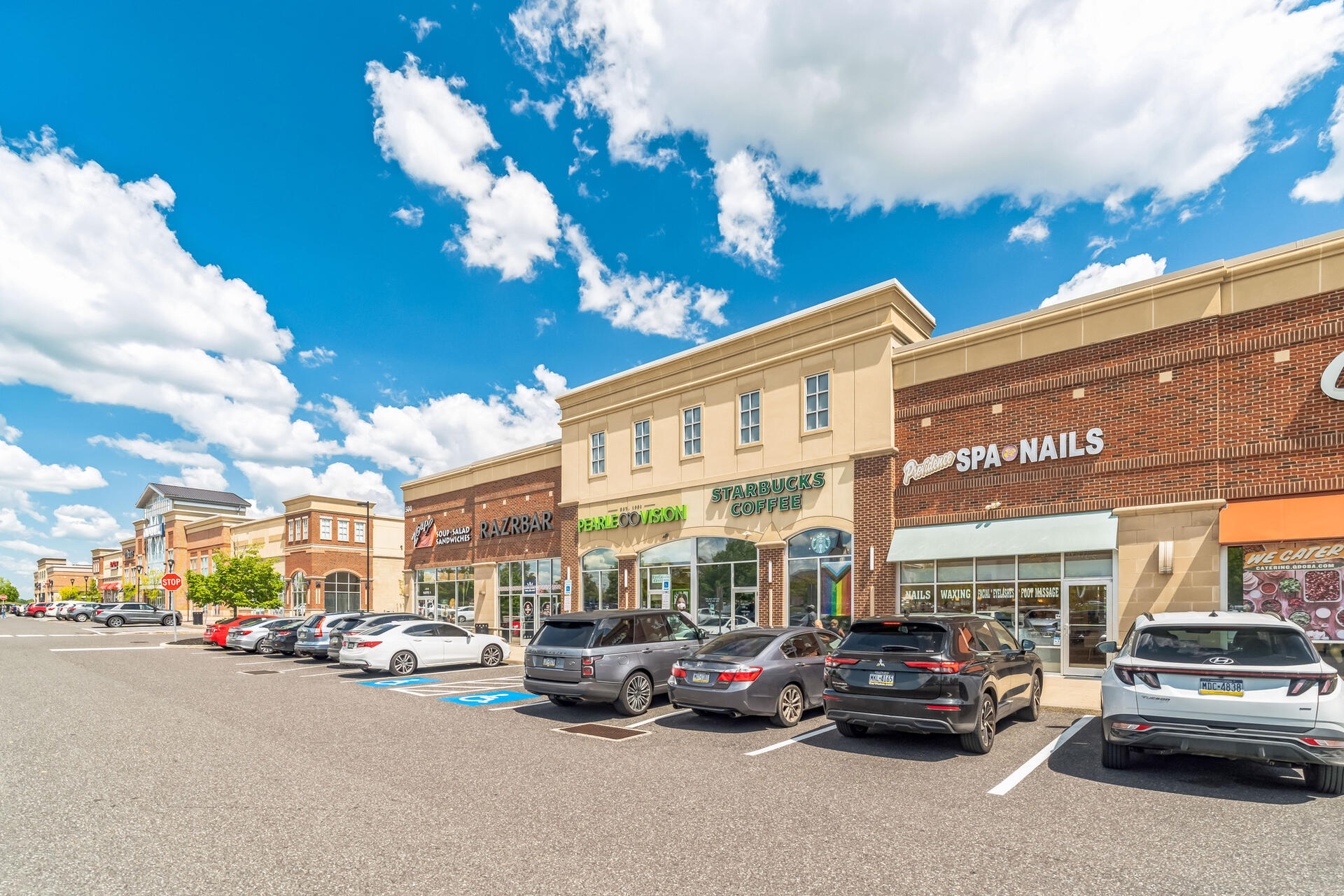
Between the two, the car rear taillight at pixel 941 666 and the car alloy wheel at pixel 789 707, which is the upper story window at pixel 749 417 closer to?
the car alloy wheel at pixel 789 707

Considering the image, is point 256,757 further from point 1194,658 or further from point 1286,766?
point 1286,766

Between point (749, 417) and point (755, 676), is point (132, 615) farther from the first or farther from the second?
point (755, 676)

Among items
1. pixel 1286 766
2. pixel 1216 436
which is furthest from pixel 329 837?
pixel 1216 436

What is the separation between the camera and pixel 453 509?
3575 cm

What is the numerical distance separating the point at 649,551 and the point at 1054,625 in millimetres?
12729

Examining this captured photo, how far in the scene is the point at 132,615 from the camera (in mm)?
52781

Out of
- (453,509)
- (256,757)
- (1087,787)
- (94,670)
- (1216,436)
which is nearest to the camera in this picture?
(1087,787)

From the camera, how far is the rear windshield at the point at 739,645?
1099cm

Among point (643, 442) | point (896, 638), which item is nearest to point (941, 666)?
point (896, 638)

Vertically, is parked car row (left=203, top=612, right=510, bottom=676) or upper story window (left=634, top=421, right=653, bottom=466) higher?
upper story window (left=634, top=421, right=653, bottom=466)

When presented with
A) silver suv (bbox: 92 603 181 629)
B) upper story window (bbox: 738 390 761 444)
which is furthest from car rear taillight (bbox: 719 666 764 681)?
silver suv (bbox: 92 603 181 629)

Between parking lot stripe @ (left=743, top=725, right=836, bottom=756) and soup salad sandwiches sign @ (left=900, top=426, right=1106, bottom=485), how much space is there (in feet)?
30.7

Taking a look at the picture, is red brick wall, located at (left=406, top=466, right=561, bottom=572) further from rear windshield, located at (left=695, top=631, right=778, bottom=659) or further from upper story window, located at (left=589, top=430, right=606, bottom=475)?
rear windshield, located at (left=695, top=631, right=778, bottom=659)

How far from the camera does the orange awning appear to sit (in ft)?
42.8
